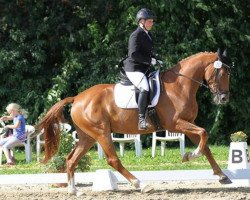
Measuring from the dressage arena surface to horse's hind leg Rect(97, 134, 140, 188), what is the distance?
179 mm

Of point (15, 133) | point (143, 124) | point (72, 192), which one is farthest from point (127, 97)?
point (15, 133)

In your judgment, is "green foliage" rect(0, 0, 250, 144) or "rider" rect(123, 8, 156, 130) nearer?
"rider" rect(123, 8, 156, 130)

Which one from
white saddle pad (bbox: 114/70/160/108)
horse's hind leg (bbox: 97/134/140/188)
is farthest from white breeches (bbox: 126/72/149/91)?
horse's hind leg (bbox: 97/134/140/188)

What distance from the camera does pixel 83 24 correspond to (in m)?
20.4

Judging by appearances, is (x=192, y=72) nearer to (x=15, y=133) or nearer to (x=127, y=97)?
(x=127, y=97)

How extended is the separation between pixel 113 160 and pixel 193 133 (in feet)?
3.71

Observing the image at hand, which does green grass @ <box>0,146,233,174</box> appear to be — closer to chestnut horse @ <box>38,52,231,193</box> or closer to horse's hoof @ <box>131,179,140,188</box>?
chestnut horse @ <box>38,52,231,193</box>

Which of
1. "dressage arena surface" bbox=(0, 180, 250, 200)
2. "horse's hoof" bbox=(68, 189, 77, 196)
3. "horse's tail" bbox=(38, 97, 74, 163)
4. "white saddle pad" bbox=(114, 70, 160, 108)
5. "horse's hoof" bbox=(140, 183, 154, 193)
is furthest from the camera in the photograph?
"horse's tail" bbox=(38, 97, 74, 163)

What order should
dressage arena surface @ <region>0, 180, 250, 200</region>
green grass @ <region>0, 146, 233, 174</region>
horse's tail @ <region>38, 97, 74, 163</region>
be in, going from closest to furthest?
dressage arena surface @ <region>0, 180, 250, 200</region>
horse's tail @ <region>38, 97, 74, 163</region>
green grass @ <region>0, 146, 233, 174</region>

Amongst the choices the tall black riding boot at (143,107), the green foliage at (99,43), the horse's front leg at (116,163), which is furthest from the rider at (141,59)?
the green foliage at (99,43)

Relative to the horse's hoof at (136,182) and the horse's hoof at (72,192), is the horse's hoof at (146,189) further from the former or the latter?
the horse's hoof at (72,192)

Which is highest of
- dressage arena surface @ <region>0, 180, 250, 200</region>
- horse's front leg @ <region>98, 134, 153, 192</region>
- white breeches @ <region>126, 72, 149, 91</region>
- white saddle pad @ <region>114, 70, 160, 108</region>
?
white breeches @ <region>126, 72, 149, 91</region>

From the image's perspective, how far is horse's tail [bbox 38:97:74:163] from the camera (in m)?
10.0

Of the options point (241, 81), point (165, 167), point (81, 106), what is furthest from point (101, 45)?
point (81, 106)
